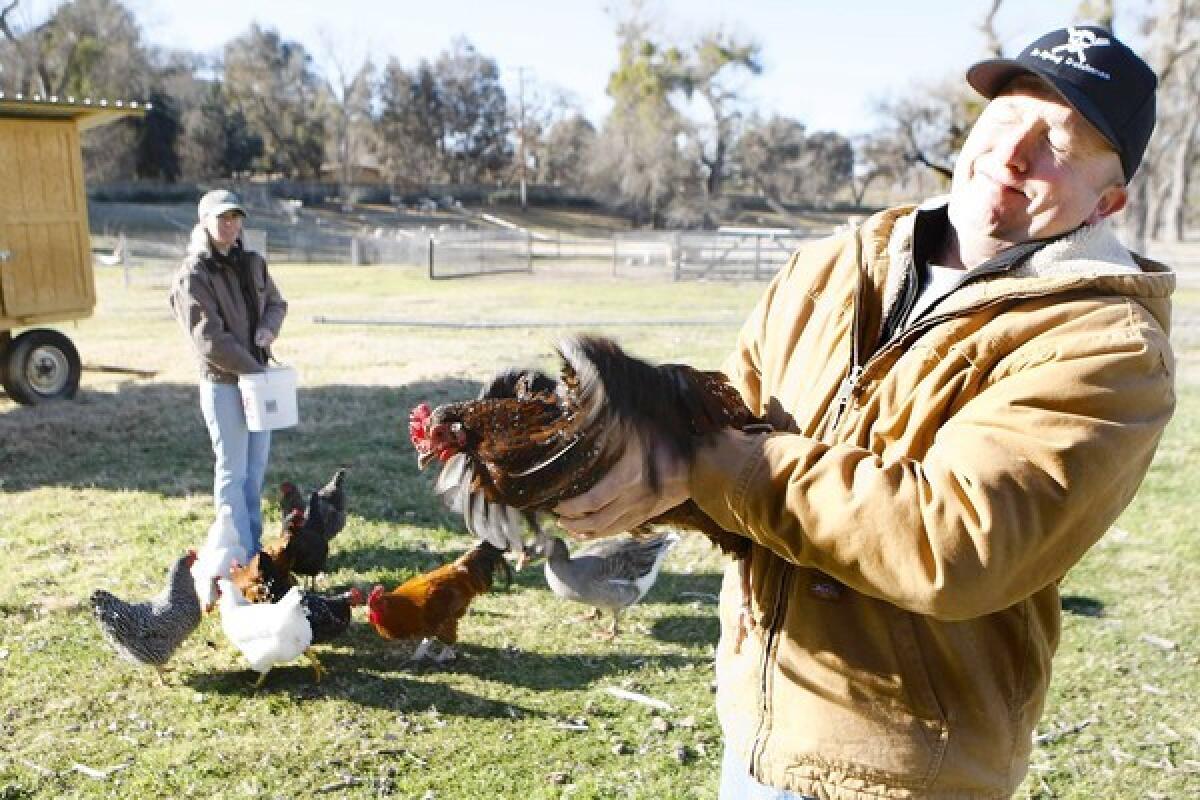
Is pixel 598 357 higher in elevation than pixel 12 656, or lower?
higher

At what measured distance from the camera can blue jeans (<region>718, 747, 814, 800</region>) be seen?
5.93ft

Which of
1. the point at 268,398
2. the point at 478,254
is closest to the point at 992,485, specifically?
the point at 268,398

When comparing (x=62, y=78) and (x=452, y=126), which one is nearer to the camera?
(x=62, y=78)

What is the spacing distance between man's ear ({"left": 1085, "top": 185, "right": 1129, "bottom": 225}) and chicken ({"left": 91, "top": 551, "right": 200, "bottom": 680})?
15.2 feet

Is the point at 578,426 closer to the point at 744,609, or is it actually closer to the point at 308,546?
the point at 744,609

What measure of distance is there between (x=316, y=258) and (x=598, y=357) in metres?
34.2

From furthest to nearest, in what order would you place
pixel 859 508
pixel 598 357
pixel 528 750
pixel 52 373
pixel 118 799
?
pixel 52 373 → pixel 528 750 → pixel 118 799 → pixel 598 357 → pixel 859 508

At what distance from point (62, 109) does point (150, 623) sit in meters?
7.27

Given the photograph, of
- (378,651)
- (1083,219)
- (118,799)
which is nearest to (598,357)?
(1083,219)

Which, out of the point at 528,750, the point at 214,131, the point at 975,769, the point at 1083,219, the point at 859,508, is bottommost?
the point at 528,750

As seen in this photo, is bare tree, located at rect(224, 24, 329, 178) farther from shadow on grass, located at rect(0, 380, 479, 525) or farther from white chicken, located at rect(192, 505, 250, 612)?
white chicken, located at rect(192, 505, 250, 612)

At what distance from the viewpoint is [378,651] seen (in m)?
5.26

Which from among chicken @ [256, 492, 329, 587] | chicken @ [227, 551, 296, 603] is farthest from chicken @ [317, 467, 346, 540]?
chicken @ [227, 551, 296, 603]

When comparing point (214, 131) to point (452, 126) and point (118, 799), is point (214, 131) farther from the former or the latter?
point (118, 799)
